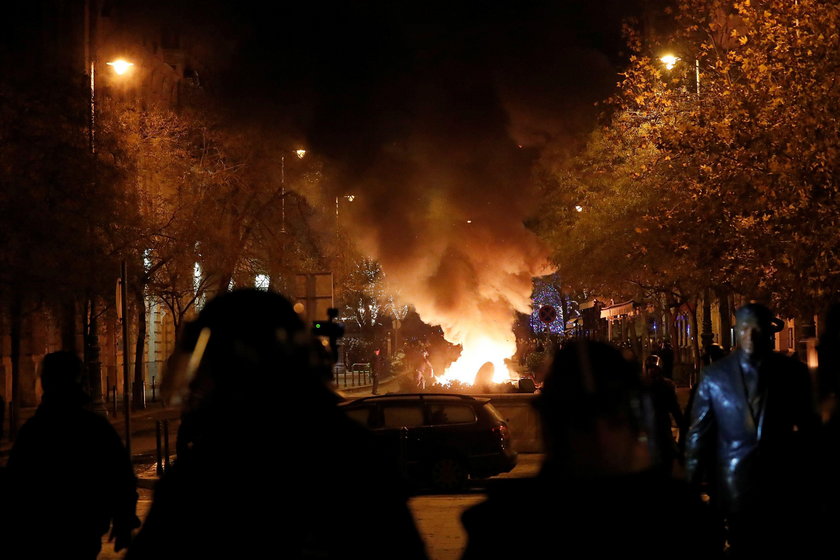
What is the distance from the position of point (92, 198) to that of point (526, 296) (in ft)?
61.8

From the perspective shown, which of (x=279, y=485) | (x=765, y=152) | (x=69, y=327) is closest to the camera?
(x=279, y=485)

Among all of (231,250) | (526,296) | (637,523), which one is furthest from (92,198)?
(637,523)

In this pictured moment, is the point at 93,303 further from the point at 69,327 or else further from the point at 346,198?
the point at 346,198

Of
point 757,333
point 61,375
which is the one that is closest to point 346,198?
point 61,375

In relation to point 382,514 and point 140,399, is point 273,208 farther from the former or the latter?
point 382,514

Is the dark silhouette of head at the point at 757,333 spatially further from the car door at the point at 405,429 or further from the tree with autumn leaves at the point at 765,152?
the tree with autumn leaves at the point at 765,152

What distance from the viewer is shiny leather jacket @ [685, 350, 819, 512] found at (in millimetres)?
5418

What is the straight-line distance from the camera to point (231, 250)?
3366 cm

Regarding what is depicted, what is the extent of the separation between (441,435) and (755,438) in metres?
9.83

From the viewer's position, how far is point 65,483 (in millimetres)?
5246

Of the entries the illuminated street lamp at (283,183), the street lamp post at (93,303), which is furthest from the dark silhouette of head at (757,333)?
the illuminated street lamp at (283,183)

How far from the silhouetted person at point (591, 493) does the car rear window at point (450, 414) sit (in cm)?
1275

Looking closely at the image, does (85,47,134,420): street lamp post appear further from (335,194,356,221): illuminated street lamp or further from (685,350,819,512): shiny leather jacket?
(685,350,819,512): shiny leather jacket

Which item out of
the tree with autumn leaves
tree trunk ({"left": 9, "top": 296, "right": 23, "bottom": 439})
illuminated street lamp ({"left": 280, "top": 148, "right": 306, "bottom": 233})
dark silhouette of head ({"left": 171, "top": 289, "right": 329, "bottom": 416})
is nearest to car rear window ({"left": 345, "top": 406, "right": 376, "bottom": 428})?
the tree with autumn leaves
